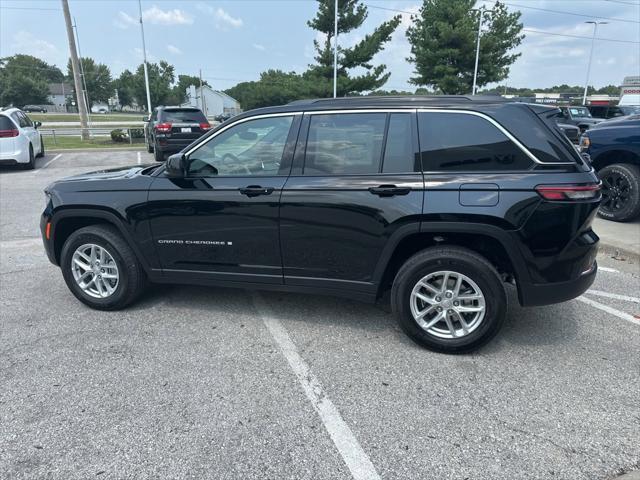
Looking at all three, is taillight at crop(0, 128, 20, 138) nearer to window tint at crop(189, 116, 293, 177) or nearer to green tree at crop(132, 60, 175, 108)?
window tint at crop(189, 116, 293, 177)

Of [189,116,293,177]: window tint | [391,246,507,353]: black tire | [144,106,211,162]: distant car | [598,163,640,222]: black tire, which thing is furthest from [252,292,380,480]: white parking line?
[144,106,211,162]: distant car

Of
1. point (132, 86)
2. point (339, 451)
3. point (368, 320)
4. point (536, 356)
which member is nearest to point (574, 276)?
point (536, 356)

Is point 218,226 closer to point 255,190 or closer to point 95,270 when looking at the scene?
point 255,190

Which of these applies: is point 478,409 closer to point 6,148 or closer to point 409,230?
point 409,230

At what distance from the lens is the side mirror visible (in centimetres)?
352

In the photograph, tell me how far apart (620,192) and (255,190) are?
19.2 ft

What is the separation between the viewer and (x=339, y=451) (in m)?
2.38

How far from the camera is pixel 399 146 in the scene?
3.24 meters

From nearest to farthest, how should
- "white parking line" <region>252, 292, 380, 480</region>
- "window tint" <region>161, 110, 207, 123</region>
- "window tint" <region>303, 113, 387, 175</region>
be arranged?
"white parking line" <region>252, 292, 380, 480</region> < "window tint" <region>303, 113, 387, 175</region> < "window tint" <region>161, 110, 207, 123</region>

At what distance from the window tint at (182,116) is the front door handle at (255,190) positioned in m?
11.7

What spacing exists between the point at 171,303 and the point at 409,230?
2.35 m

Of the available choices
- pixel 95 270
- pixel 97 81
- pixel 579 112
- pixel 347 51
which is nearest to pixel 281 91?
pixel 347 51

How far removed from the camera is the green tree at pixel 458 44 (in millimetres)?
32375

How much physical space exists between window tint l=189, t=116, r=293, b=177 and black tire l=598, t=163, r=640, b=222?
5353 mm
